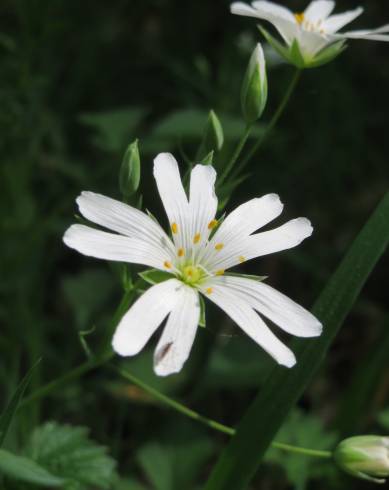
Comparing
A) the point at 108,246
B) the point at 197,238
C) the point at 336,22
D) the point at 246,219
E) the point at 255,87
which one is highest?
the point at 336,22

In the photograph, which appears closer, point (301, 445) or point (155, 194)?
point (301, 445)

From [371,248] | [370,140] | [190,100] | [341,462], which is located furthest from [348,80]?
[341,462]

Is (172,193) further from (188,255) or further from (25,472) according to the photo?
(25,472)

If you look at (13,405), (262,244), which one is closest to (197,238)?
(262,244)

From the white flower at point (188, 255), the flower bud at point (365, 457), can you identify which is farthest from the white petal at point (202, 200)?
the flower bud at point (365, 457)

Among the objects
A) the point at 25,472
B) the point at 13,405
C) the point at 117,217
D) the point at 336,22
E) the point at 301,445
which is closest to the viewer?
the point at 25,472

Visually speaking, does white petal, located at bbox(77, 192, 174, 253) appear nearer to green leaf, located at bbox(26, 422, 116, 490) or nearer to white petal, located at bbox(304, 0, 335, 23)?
green leaf, located at bbox(26, 422, 116, 490)

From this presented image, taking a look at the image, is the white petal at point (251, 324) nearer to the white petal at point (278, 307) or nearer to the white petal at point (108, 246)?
the white petal at point (278, 307)
